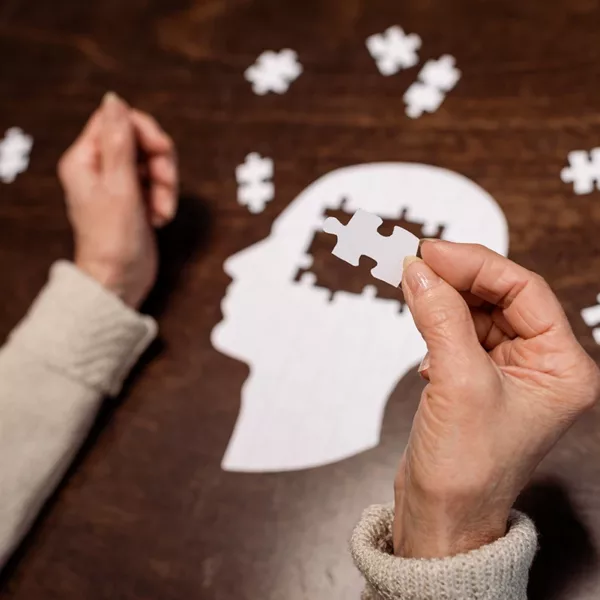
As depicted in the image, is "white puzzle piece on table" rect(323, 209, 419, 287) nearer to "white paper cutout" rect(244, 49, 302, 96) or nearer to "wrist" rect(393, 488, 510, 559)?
"wrist" rect(393, 488, 510, 559)

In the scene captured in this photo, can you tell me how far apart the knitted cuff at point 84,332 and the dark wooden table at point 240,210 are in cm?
4

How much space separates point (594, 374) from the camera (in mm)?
582

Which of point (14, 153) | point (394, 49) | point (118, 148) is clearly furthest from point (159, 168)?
point (394, 49)

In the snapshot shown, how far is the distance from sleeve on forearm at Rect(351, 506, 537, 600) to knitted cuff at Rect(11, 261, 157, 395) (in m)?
0.43

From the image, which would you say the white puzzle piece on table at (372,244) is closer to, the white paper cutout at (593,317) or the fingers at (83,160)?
the white paper cutout at (593,317)

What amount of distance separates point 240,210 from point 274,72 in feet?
0.79

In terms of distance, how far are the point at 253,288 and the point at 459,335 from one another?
42 centimetres

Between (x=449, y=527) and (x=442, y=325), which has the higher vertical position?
(x=442, y=325)

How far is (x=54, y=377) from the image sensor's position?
0.86 meters

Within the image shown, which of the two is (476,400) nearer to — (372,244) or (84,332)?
(372,244)

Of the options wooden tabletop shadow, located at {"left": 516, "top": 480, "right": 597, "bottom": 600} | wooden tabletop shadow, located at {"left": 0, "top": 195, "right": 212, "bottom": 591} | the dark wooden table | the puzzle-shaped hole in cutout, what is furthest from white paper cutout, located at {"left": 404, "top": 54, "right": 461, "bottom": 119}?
wooden tabletop shadow, located at {"left": 516, "top": 480, "right": 597, "bottom": 600}

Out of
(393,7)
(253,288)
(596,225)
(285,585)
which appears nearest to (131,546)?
(285,585)

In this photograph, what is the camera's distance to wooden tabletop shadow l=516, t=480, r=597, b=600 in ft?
2.37

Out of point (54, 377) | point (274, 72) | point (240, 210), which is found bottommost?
point (54, 377)
